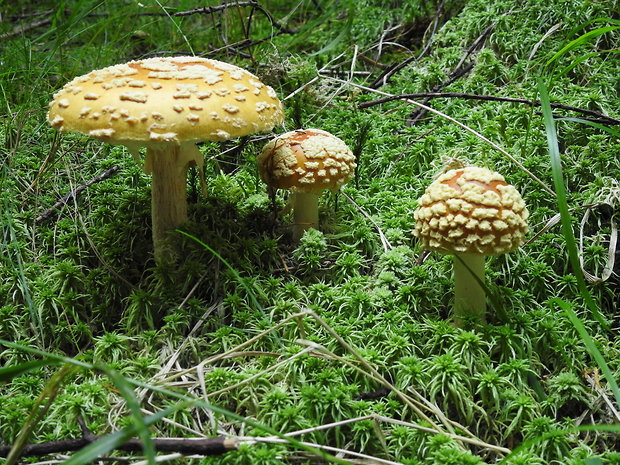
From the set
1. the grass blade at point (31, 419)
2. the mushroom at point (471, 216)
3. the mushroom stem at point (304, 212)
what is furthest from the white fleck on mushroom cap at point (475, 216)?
the grass blade at point (31, 419)

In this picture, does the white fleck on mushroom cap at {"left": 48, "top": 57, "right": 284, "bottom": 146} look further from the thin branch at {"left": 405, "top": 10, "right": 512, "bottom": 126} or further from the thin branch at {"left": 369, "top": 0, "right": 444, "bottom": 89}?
the thin branch at {"left": 369, "top": 0, "right": 444, "bottom": 89}

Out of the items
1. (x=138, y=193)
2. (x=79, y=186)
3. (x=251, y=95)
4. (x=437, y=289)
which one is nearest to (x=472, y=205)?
(x=437, y=289)

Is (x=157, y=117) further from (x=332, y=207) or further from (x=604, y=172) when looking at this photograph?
(x=604, y=172)

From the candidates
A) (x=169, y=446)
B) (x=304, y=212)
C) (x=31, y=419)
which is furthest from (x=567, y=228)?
(x=31, y=419)

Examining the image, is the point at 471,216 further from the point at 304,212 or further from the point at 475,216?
the point at 304,212

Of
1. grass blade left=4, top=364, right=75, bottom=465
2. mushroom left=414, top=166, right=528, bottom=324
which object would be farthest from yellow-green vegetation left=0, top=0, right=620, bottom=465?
mushroom left=414, top=166, right=528, bottom=324

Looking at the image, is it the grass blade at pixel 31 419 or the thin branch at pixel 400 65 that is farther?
the thin branch at pixel 400 65

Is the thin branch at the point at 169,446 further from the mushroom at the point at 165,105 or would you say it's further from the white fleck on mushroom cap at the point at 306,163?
the white fleck on mushroom cap at the point at 306,163
